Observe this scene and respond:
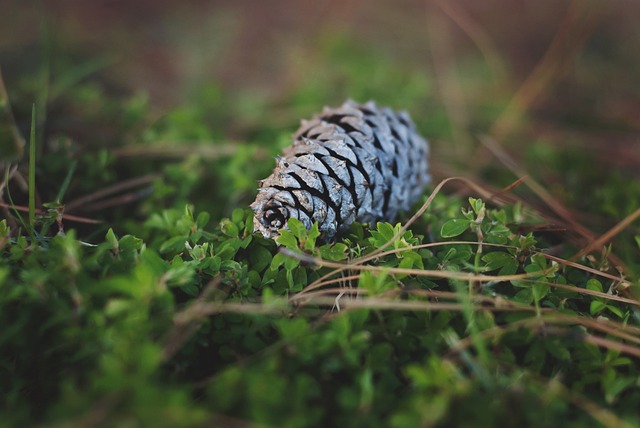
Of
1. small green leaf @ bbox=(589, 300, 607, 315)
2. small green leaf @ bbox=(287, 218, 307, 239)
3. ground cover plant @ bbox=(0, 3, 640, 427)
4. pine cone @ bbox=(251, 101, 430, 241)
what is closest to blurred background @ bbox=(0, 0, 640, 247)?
ground cover plant @ bbox=(0, 3, 640, 427)

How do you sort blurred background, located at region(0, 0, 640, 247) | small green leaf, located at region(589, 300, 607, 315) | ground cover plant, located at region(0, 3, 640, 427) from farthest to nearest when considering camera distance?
1. blurred background, located at region(0, 0, 640, 247)
2. small green leaf, located at region(589, 300, 607, 315)
3. ground cover plant, located at region(0, 3, 640, 427)

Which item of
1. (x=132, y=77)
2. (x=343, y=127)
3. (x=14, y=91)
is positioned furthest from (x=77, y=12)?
(x=343, y=127)

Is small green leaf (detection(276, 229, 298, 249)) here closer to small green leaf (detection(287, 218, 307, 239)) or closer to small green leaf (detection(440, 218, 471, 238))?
small green leaf (detection(287, 218, 307, 239))

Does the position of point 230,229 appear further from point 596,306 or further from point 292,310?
point 596,306

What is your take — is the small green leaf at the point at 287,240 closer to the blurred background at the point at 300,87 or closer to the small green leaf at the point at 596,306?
the blurred background at the point at 300,87

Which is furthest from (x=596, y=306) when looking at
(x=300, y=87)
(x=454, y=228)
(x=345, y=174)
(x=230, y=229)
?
(x=300, y=87)

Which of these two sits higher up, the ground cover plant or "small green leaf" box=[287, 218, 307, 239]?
"small green leaf" box=[287, 218, 307, 239]
